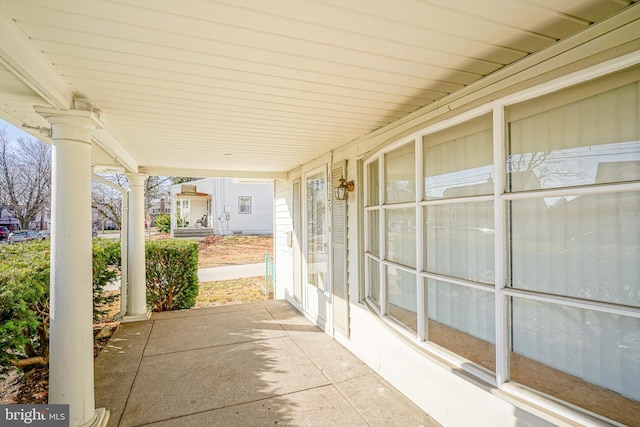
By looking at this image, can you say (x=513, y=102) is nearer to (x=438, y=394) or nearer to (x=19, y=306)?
(x=438, y=394)

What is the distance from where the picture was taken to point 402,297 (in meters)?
3.01

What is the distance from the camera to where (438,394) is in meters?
2.51

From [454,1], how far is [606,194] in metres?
1.16

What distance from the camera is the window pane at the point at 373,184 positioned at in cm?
346

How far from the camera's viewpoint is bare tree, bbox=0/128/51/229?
49.5 feet

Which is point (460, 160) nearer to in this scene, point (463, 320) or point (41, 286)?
point (463, 320)

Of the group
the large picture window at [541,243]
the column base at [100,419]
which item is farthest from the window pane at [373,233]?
the column base at [100,419]

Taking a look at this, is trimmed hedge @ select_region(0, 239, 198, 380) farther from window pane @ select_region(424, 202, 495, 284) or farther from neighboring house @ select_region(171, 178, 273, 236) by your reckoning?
neighboring house @ select_region(171, 178, 273, 236)

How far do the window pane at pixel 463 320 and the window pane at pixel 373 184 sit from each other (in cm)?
117

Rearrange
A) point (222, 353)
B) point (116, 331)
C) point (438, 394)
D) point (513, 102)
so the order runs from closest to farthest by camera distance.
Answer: point (513, 102), point (438, 394), point (222, 353), point (116, 331)

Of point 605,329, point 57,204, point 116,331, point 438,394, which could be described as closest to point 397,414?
point 438,394

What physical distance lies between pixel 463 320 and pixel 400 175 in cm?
134

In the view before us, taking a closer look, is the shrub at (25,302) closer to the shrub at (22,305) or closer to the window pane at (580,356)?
the shrub at (22,305)

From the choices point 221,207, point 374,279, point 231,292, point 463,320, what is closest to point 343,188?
point 374,279
